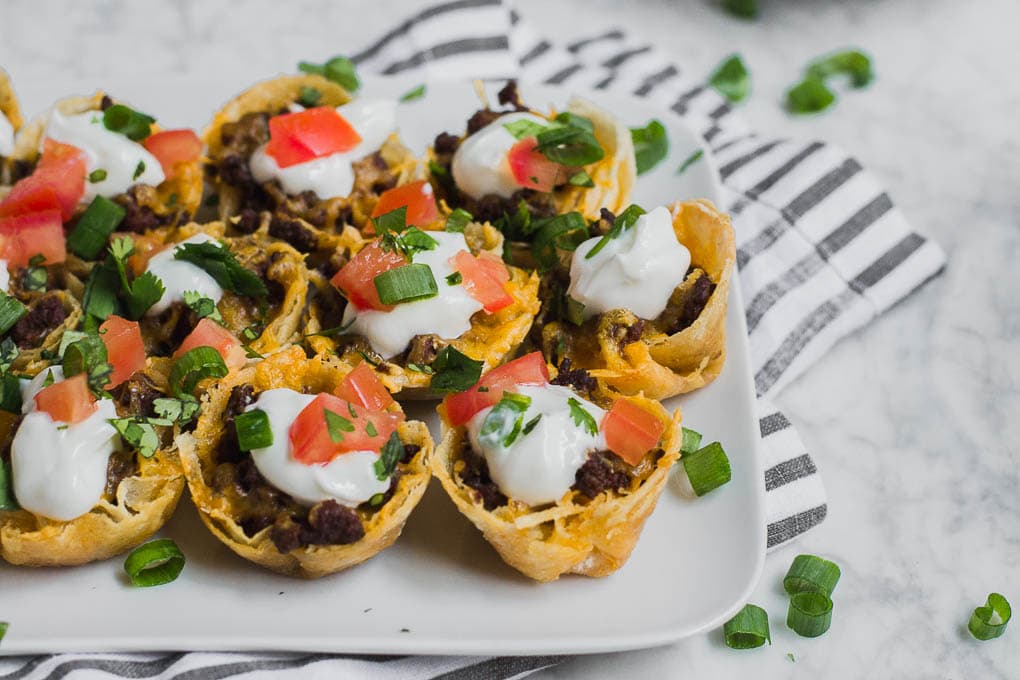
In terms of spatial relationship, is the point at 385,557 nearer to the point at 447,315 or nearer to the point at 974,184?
the point at 447,315

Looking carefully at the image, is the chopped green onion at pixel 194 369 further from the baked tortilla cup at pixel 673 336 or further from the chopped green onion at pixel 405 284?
the baked tortilla cup at pixel 673 336

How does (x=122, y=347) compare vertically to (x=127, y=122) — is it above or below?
below

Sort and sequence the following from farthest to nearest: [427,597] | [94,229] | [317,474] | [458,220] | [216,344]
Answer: [94,229], [458,220], [216,344], [427,597], [317,474]

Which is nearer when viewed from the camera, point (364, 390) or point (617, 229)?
point (364, 390)

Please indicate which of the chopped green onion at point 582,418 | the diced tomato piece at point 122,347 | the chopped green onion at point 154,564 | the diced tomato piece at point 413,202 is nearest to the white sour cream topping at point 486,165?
the diced tomato piece at point 413,202

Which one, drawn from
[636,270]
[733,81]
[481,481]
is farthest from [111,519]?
[733,81]

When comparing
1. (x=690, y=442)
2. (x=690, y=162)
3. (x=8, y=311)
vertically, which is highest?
(x=8, y=311)

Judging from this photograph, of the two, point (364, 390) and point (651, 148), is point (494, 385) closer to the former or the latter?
point (364, 390)
